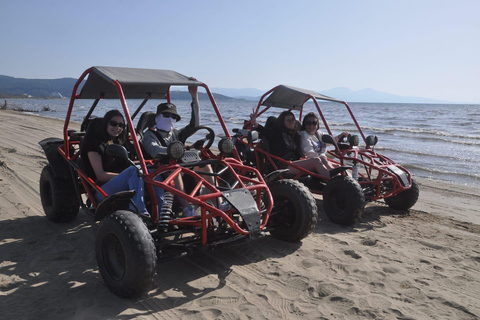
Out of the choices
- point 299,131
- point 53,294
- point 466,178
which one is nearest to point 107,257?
point 53,294

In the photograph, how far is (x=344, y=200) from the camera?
5879 mm

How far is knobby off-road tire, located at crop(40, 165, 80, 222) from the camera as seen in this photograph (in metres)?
5.38

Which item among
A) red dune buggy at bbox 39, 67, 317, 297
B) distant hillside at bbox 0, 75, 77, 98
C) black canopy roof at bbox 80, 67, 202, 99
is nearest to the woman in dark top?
black canopy roof at bbox 80, 67, 202, 99

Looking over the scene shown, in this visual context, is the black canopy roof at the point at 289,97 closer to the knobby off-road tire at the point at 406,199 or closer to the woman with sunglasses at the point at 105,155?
the knobby off-road tire at the point at 406,199

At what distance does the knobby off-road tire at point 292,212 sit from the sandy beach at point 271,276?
7.7 inches

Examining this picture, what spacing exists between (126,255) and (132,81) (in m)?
1.83

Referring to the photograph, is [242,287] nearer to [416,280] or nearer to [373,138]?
[416,280]

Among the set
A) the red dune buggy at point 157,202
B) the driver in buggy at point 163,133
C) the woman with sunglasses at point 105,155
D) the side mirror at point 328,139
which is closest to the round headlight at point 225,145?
the red dune buggy at point 157,202

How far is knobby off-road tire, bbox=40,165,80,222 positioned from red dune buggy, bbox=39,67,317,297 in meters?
0.01

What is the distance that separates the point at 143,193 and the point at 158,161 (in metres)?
0.51

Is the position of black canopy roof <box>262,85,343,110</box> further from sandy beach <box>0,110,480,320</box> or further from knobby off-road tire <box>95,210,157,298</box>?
knobby off-road tire <box>95,210,157,298</box>

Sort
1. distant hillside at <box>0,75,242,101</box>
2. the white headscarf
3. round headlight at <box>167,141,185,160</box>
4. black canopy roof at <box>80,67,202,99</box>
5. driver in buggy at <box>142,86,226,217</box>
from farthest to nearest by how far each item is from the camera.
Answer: distant hillside at <box>0,75,242,101</box> < the white headscarf < driver in buggy at <box>142,86,226,217</box> < black canopy roof at <box>80,67,202,99</box> < round headlight at <box>167,141,185,160</box>

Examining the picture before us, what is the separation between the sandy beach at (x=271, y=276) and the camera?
3.43 meters

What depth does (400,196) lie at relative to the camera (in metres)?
6.64
